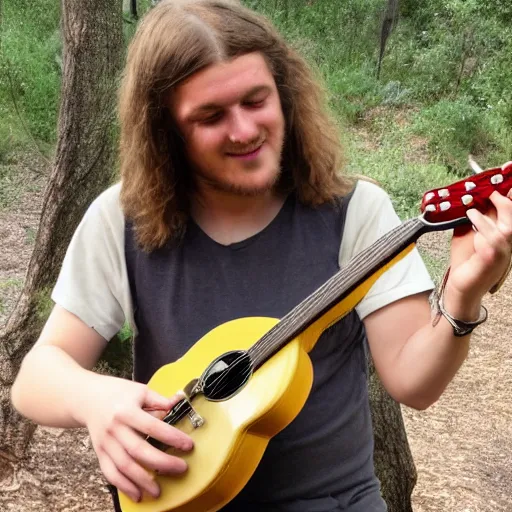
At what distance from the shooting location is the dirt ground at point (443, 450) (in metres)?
2.99

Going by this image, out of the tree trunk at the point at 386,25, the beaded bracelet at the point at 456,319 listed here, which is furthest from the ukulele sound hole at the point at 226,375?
the tree trunk at the point at 386,25

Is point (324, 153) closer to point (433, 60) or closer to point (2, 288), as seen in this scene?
point (2, 288)

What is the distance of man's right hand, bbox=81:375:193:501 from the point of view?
1.24m

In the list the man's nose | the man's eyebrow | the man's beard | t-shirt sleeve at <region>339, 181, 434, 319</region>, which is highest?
the man's eyebrow

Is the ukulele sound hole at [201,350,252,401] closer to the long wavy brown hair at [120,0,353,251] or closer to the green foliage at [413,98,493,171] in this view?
the long wavy brown hair at [120,0,353,251]

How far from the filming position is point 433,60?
11.2m

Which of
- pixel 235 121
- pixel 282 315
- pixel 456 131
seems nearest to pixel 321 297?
pixel 282 315

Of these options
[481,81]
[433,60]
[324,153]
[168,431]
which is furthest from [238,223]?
[433,60]

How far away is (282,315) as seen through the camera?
4.77 feet

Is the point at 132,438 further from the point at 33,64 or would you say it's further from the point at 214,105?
the point at 33,64

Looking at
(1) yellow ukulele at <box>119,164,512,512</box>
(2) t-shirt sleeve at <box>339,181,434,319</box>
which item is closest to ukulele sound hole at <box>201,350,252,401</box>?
(1) yellow ukulele at <box>119,164,512,512</box>

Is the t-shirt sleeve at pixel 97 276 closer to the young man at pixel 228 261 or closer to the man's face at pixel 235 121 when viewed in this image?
the young man at pixel 228 261

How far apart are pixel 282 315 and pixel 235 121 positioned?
397mm

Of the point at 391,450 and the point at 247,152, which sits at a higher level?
the point at 247,152
